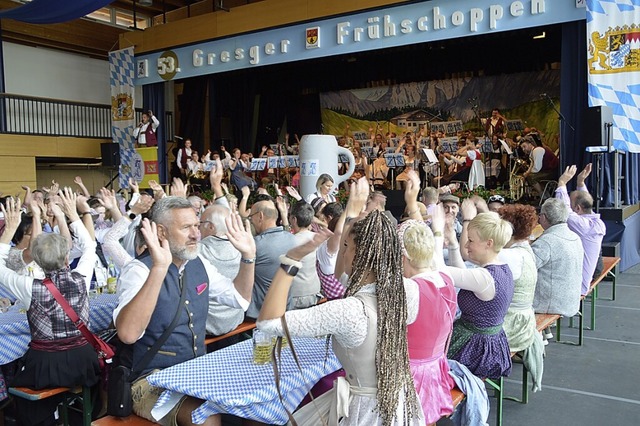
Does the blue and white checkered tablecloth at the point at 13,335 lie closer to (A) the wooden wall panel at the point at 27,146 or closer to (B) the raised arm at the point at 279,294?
(B) the raised arm at the point at 279,294

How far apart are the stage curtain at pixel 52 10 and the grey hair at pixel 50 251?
746 cm

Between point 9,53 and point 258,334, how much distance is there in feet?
49.2

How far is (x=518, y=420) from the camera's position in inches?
128

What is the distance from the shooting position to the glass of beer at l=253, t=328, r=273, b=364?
2221mm

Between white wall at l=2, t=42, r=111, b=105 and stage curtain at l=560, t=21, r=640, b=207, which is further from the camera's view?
white wall at l=2, t=42, r=111, b=105

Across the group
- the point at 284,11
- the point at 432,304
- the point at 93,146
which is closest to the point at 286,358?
the point at 432,304

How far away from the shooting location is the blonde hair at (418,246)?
79.7 inches

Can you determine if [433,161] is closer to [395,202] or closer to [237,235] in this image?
[395,202]

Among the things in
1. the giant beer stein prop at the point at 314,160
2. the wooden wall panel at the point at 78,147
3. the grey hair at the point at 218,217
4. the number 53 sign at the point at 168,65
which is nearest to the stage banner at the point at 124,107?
the wooden wall panel at the point at 78,147

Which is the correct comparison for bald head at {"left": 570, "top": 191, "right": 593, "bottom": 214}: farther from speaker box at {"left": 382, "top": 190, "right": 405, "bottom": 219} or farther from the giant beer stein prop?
speaker box at {"left": 382, "top": 190, "right": 405, "bottom": 219}

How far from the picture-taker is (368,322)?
5.59ft

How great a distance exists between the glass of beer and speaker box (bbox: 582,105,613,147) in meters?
6.94

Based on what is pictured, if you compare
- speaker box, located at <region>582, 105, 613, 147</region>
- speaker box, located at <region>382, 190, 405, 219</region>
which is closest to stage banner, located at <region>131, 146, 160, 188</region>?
speaker box, located at <region>382, 190, 405, 219</region>

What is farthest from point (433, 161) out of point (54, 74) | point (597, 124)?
point (54, 74)
